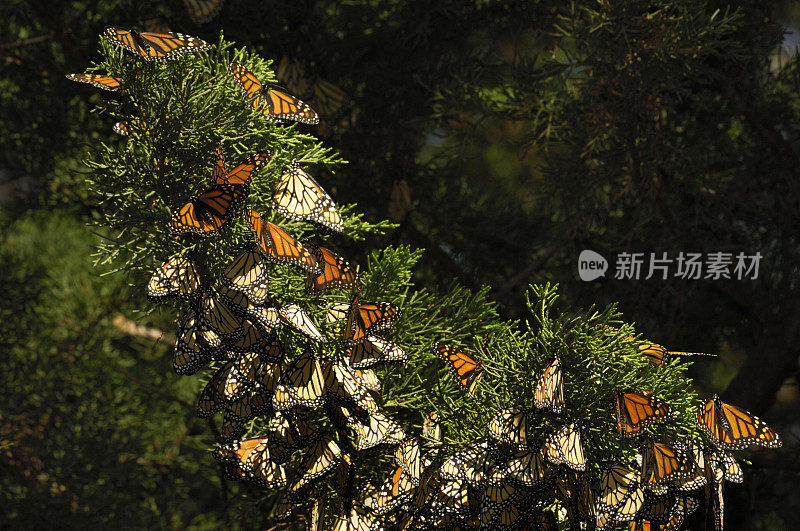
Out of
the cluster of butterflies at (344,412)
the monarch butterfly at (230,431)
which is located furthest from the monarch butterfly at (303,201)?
the monarch butterfly at (230,431)

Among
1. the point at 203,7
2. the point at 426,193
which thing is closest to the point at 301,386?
the point at 203,7

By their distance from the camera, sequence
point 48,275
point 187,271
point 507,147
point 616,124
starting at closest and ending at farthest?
1. point 187,271
2. point 616,124
3. point 48,275
4. point 507,147

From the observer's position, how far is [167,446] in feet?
1.98

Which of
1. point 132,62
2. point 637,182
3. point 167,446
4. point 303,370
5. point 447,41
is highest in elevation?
point 447,41

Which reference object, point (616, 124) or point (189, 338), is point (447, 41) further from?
point (189, 338)

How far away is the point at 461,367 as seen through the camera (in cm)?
24

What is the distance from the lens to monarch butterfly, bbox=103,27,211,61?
0.21 m

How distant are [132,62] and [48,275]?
1.52ft

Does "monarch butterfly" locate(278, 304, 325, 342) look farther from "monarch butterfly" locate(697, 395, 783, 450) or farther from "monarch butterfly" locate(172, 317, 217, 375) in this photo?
"monarch butterfly" locate(697, 395, 783, 450)

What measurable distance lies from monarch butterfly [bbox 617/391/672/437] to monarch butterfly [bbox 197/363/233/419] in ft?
0.50

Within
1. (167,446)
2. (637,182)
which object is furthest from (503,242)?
(167,446)

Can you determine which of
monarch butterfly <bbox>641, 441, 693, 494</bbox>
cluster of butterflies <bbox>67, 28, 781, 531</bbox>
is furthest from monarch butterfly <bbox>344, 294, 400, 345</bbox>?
monarch butterfly <bbox>641, 441, 693, 494</bbox>

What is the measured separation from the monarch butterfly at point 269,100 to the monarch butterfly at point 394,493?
0.15m

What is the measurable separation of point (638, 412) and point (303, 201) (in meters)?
0.14
